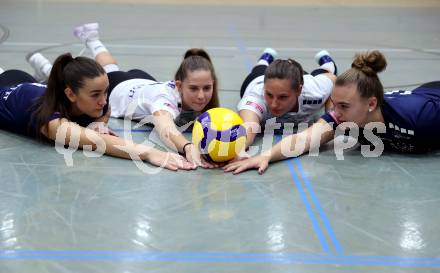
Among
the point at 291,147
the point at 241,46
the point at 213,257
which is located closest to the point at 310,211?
the point at 213,257

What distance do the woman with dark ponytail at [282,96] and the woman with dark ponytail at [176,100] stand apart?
1.04 feet

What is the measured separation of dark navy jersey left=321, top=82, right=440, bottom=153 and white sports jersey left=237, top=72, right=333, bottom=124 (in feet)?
1.67

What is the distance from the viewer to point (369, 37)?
843cm

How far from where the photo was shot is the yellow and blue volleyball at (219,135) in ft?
10.5

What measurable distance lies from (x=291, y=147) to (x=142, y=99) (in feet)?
4.31

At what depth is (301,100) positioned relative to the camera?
13.3ft

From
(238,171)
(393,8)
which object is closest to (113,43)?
(238,171)

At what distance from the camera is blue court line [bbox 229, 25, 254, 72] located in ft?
20.8

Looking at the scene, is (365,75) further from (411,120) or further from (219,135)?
(219,135)

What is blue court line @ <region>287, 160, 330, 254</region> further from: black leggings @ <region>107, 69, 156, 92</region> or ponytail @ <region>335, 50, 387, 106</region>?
black leggings @ <region>107, 69, 156, 92</region>

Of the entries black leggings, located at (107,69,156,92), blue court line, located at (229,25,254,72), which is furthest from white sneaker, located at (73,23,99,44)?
blue court line, located at (229,25,254,72)

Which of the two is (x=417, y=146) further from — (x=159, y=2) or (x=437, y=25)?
(x=159, y=2)

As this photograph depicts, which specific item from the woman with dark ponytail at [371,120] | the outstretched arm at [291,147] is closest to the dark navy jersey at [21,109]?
the outstretched arm at [291,147]

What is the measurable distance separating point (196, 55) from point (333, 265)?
222 centimetres
